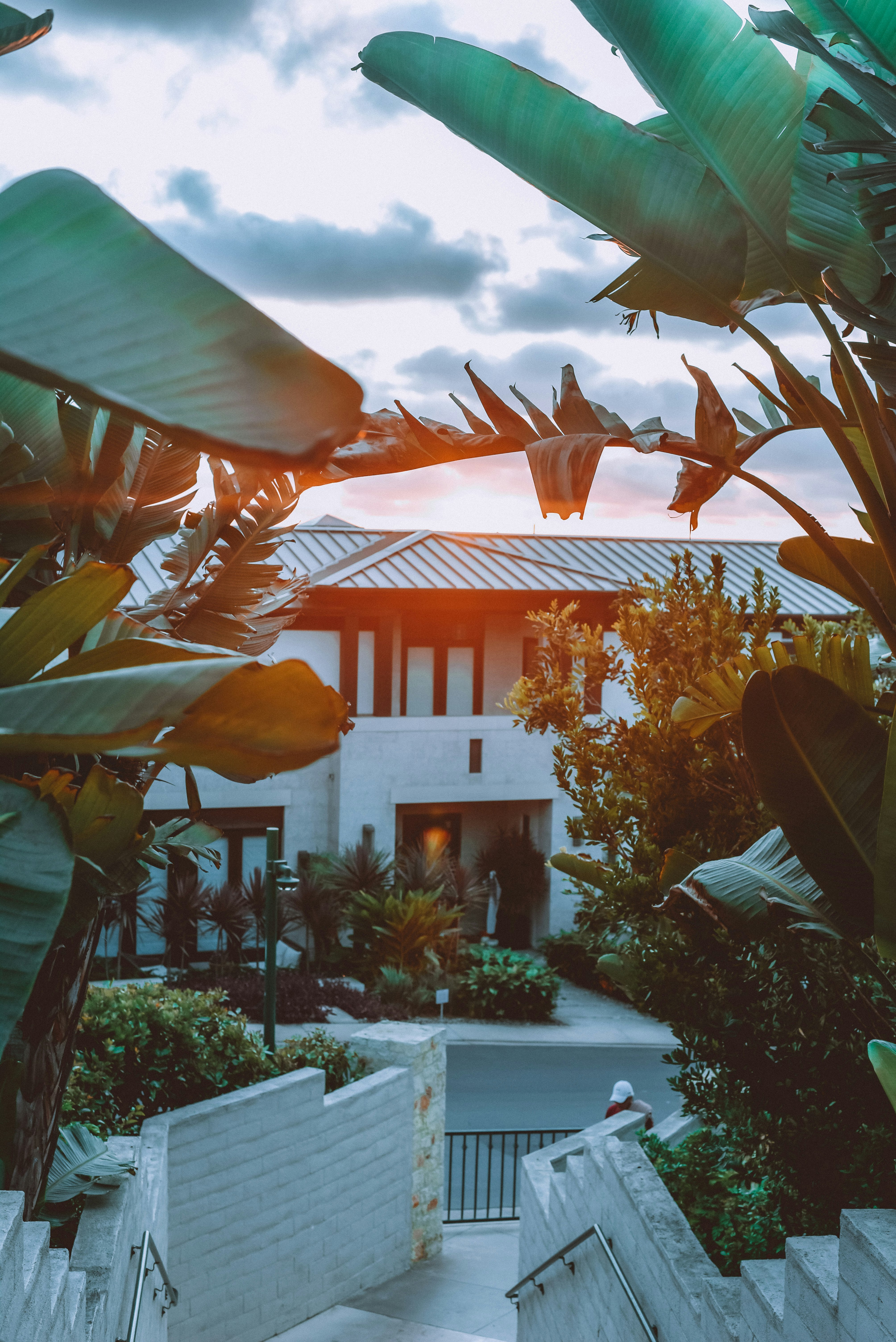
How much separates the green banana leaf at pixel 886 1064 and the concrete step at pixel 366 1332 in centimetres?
709

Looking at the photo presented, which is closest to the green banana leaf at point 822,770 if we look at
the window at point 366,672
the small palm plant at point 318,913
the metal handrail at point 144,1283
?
the metal handrail at point 144,1283

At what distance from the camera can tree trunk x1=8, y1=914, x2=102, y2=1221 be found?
4508 mm

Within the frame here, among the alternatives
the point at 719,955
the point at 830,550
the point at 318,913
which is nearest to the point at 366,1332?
the point at 719,955

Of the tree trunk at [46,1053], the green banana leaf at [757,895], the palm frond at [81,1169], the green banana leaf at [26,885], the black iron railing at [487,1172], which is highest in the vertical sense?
the green banana leaf at [26,885]

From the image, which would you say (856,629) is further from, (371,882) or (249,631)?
(371,882)

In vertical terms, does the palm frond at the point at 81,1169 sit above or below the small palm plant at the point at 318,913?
above

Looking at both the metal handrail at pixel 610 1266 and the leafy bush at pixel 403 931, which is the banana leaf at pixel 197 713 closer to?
the metal handrail at pixel 610 1266

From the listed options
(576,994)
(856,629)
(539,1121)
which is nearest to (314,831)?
(576,994)

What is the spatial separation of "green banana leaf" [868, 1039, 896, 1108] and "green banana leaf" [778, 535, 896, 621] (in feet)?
5.17

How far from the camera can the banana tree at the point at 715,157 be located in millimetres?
3340

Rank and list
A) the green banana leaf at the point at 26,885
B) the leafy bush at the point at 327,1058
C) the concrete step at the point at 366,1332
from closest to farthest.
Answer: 1. the green banana leaf at the point at 26,885
2. the concrete step at the point at 366,1332
3. the leafy bush at the point at 327,1058

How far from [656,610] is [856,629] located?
3375 mm

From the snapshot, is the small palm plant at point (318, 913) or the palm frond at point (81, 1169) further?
the small palm plant at point (318, 913)

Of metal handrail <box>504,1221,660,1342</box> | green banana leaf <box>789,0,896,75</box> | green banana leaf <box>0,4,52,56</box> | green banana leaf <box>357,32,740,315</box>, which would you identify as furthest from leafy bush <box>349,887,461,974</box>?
green banana leaf <box>0,4,52,56</box>
